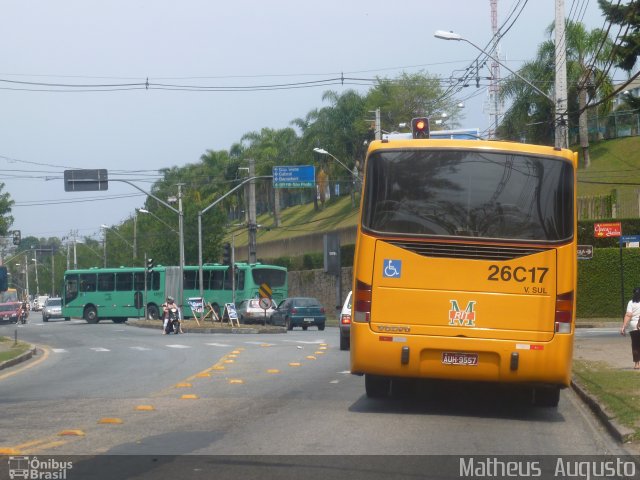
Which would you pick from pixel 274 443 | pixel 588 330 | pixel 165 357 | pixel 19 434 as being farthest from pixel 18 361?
pixel 588 330

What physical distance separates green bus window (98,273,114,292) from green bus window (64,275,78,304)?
1.62 metres

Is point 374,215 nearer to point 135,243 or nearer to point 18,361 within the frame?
point 18,361

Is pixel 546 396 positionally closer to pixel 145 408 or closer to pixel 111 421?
pixel 145 408

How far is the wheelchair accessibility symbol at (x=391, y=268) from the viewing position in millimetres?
12023

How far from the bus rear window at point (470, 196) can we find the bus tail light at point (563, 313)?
724 millimetres

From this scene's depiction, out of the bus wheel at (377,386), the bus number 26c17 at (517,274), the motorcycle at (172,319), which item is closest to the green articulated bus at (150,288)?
the motorcycle at (172,319)

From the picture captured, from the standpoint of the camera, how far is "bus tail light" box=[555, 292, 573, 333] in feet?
38.6

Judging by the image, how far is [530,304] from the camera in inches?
463

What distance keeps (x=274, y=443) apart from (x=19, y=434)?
303 cm

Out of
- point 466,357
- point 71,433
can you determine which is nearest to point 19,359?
point 71,433

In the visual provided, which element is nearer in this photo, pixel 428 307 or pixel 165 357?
pixel 428 307

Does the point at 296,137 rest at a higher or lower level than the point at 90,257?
higher

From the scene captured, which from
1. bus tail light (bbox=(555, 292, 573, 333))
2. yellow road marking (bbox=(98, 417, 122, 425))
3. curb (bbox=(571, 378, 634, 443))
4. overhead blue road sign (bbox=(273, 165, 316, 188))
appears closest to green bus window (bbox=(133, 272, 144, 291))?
overhead blue road sign (bbox=(273, 165, 316, 188))

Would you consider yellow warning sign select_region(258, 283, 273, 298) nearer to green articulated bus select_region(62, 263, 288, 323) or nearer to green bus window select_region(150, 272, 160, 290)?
green articulated bus select_region(62, 263, 288, 323)
